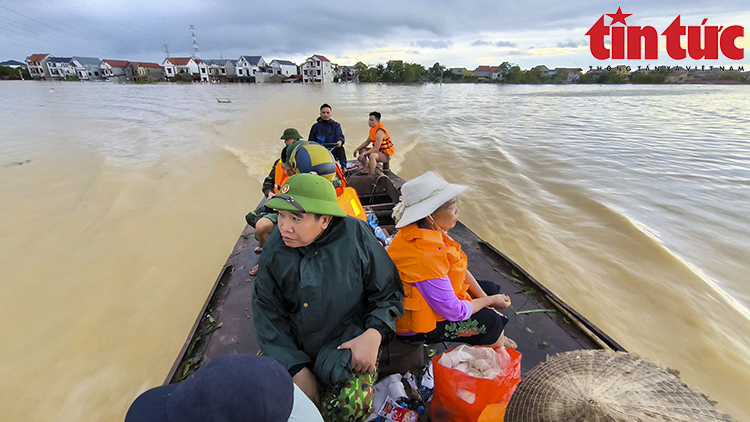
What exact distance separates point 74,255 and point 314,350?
660 centimetres

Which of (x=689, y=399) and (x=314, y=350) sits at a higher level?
(x=689, y=399)

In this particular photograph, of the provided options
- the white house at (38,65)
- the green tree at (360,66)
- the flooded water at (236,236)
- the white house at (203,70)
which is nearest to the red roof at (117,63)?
the white house at (38,65)

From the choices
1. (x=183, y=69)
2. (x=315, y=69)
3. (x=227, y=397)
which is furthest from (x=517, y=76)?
(x=227, y=397)

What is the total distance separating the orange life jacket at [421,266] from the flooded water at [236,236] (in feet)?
11.3

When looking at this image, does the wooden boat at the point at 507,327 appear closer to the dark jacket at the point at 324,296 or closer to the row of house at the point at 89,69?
the dark jacket at the point at 324,296

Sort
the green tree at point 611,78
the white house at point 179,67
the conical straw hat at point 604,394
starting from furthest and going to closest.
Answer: the white house at point 179,67 < the green tree at point 611,78 < the conical straw hat at point 604,394

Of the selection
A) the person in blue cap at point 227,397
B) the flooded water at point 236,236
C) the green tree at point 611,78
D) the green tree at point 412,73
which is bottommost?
Answer: the flooded water at point 236,236

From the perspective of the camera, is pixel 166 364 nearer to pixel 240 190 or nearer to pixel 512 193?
pixel 240 190

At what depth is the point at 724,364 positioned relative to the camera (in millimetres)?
3768

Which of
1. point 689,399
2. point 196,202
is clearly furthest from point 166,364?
point 196,202

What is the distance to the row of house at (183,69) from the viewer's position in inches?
2699

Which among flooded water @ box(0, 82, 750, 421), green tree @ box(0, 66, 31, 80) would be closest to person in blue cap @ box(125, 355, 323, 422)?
flooded water @ box(0, 82, 750, 421)

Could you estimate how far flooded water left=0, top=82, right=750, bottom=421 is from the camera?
3809 millimetres

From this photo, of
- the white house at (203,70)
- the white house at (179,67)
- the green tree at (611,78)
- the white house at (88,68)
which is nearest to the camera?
the green tree at (611,78)
